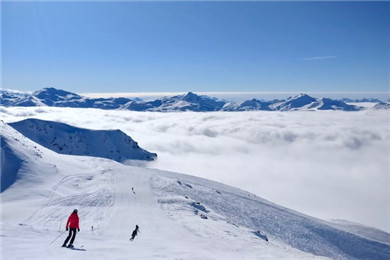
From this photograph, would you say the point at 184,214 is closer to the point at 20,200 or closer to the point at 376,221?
the point at 20,200

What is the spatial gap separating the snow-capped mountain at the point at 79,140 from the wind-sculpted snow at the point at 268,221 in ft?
394

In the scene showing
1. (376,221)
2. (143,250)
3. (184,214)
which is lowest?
(376,221)

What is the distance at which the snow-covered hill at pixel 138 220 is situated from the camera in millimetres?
18797

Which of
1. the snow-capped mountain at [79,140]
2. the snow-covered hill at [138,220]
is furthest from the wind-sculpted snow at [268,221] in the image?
the snow-capped mountain at [79,140]

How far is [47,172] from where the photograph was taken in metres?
45.3

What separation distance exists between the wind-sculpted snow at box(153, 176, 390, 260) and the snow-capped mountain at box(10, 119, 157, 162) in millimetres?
120054

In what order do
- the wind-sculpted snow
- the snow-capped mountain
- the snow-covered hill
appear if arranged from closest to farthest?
1. the snow-covered hill
2. the wind-sculpted snow
3. the snow-capped mountain

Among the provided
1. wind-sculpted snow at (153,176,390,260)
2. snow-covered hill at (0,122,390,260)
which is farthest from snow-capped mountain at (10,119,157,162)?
wind-sculpted snow at (153,176,390,260)

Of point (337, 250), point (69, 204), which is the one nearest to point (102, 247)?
point (69, 204)

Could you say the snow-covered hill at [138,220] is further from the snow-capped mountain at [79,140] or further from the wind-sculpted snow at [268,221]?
the snow-capped mountain at [79,140]

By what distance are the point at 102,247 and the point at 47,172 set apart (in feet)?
105

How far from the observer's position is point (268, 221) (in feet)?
177

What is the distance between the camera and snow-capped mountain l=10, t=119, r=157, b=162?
15675 cm

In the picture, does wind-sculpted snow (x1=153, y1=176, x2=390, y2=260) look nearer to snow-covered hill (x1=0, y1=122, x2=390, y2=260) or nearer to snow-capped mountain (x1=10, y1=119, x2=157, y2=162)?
snow-covered hill (x1=0, y1=122, x2=390, y2=260)
